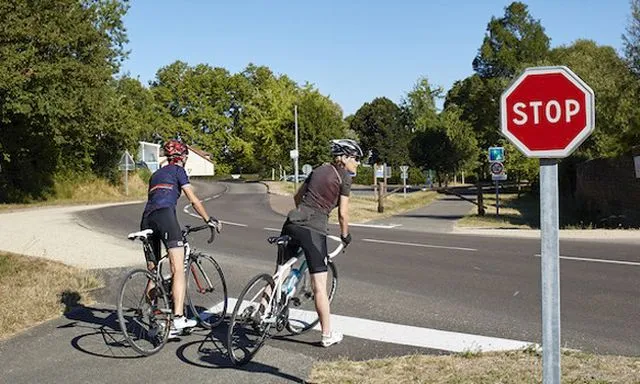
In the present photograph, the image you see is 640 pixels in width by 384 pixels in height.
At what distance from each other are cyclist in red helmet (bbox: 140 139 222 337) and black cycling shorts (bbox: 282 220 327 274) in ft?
3.16

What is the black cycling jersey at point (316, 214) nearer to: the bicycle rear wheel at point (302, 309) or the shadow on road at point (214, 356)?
the bicycle rear wheel at point (302, 309)

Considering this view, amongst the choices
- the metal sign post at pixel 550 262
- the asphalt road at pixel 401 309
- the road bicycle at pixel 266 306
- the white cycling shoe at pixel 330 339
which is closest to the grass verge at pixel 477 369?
the asphalt road at pixel 401 309

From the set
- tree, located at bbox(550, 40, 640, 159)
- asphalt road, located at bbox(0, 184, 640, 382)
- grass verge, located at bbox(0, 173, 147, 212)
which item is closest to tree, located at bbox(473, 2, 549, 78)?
grass verge, located at bbox(0, 173, 147, 212)

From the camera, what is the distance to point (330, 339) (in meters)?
5.86

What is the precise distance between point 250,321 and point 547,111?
10.5 feet

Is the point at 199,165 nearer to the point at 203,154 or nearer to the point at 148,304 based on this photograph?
the point at 203,154

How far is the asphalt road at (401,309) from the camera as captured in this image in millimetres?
5434

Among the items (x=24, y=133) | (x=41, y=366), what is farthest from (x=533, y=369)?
(x=24, y=133)

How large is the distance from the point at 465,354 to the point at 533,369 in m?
0.65

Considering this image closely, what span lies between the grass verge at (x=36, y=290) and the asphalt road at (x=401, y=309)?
23cm

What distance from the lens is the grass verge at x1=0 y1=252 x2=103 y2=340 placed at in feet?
22.2

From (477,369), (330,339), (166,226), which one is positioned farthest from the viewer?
(166,226)

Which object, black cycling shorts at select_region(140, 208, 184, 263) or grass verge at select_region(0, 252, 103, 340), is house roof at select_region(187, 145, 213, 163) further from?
black cycling shorts at select_region(140, 208, 184, 263)

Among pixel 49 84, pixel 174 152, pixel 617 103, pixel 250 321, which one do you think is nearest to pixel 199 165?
pixel 49 84
